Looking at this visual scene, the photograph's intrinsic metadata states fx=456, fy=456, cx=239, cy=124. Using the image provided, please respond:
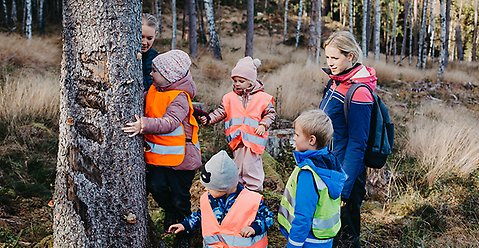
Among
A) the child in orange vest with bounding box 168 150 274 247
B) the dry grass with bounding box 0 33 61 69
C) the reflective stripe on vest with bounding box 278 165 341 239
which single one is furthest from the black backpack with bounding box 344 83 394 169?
the dry grass with bounding box 0 33 61 69

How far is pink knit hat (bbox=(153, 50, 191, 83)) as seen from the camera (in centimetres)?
323

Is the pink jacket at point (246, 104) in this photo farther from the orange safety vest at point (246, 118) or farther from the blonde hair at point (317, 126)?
the blonde hair at point (317, 126)

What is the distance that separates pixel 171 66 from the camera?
3.25 metres

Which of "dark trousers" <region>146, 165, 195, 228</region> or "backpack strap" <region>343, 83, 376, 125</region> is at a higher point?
"backpack strap" <region>343, 83, 376, 125</region>

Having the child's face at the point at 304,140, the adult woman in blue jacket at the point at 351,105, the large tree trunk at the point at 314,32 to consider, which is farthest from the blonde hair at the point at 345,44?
the large tree trunk at the point at 314,32

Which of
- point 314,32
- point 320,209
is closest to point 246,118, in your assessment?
point 320,209

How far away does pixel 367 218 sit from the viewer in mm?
5055

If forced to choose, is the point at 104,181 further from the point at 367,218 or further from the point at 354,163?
the point at 367,218

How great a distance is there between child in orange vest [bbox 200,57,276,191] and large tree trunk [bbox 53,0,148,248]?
156 cm

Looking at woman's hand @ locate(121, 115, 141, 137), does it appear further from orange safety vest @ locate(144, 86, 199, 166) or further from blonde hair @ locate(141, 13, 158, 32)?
blonde hair @ locate(141, 13, 158, 32)

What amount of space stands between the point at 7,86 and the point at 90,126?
195 inches

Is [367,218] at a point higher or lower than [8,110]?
lower

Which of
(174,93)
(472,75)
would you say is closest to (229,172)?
(174,93)

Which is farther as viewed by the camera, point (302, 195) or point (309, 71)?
→ point (309, 71)
